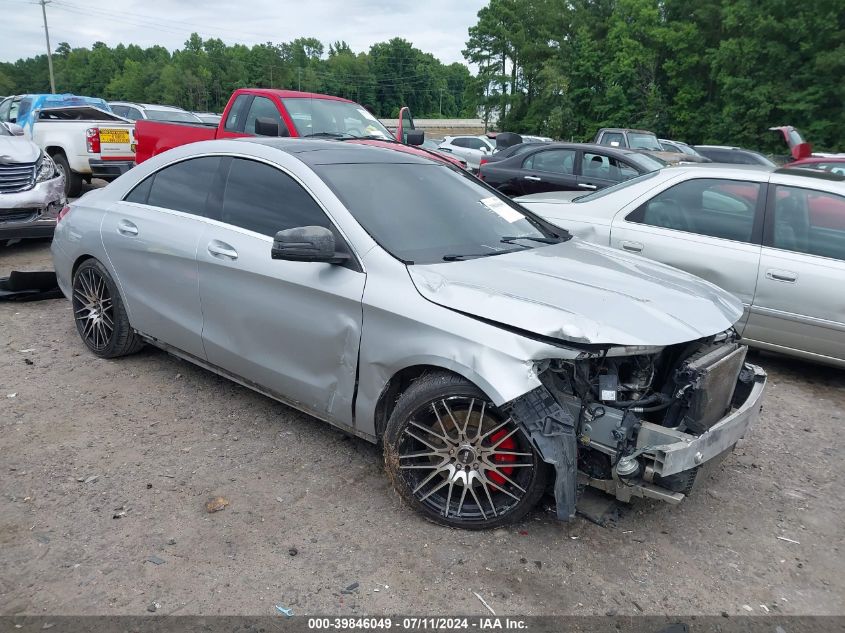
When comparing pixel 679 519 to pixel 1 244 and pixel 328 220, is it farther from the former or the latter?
pixel 1 244

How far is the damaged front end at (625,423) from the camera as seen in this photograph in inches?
110

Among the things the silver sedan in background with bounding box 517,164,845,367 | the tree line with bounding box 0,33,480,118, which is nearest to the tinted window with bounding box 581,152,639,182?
the silver sedan in background with bounding box 517,164,845,367

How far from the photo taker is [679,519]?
10.8 ft

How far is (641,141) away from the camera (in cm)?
1673

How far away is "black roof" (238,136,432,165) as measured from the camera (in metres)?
Answer: 3.85

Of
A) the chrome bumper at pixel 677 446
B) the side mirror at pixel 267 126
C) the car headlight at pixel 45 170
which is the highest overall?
the side mirror at pixel 267 126

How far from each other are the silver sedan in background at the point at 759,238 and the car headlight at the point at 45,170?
20.9ft

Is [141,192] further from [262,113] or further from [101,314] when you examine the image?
[262,113]

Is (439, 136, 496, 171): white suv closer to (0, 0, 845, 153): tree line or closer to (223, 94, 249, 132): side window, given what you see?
(223, 94, 249, 132): side window

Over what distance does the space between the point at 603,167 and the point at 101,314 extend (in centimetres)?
723

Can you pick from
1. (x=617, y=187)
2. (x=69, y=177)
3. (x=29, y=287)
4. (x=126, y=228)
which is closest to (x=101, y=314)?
(x=126, y=228)

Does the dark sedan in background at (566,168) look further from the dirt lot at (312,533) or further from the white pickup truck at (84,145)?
the white pickup truck at (84,145)

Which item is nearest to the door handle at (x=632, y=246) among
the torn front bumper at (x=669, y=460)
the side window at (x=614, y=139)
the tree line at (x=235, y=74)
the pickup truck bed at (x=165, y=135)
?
the torn front bumper at (x=669, y=460)

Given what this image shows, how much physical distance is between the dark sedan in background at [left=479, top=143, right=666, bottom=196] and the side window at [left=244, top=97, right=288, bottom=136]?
3425 millimetres
